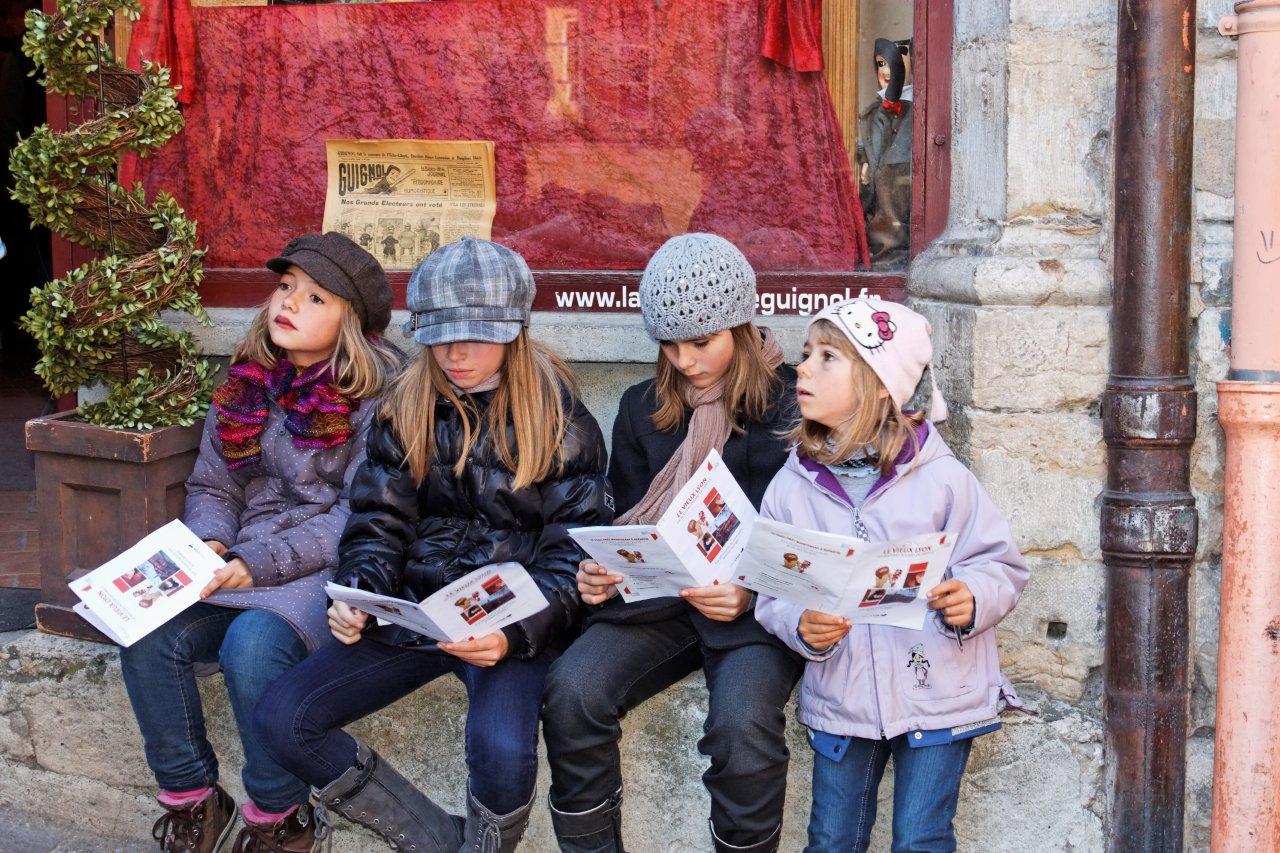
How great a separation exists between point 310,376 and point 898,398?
1617mm

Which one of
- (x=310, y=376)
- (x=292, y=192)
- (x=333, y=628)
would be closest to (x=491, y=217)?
(x=292, y=192)

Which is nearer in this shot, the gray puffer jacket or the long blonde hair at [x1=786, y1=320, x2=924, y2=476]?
the long blonde hair at [x1=786, y1=320, x2=924, y2=476]

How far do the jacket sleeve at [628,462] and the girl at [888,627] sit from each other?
573mm

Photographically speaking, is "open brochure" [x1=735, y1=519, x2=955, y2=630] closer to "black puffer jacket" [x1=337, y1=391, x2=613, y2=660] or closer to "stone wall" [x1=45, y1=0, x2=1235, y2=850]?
"black puffer jacket" [x1=337, y1=391, x2=613, y2=660]

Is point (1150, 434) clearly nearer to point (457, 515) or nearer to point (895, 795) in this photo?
point (895, 795)

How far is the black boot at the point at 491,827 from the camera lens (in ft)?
10.6

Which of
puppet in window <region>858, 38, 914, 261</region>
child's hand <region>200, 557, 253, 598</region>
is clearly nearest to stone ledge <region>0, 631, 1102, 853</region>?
child's hand <region>200, 557, 253, 598</region>

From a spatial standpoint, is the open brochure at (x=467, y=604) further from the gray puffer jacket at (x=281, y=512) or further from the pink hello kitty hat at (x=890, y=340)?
the pink hello kitty hat at (x=890, y=340)

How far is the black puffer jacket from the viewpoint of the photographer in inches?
136

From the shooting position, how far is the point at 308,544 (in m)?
3.74

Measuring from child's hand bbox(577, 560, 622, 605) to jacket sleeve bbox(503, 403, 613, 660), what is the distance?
1.6 inches

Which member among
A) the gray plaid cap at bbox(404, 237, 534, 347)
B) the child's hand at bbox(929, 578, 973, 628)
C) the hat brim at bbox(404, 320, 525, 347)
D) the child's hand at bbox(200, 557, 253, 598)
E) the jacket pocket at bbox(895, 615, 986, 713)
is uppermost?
the gray plaid cap at bbox(404, 237, 534, 347)

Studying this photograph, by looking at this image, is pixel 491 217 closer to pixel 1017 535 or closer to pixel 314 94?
pixel 314 94

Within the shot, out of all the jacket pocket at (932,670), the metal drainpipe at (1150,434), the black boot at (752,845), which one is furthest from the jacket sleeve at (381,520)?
the metal drainpipe at (1150,434)
